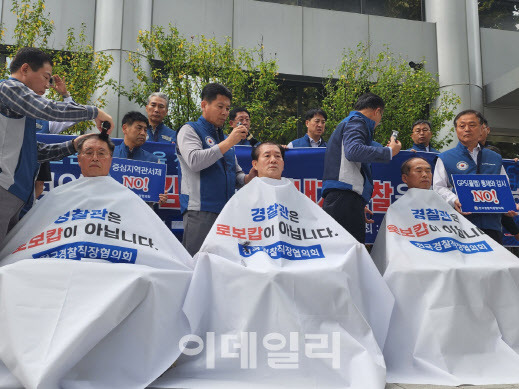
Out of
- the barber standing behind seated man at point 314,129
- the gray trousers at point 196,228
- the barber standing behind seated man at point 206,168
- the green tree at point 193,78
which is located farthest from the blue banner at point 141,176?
the green tree at point 193,78

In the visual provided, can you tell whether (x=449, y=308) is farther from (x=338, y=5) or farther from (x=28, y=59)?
(x=338, y=5)

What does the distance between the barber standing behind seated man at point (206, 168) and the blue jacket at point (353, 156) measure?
756 millimetres

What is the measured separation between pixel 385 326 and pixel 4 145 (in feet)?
7.97

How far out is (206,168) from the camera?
3.63m

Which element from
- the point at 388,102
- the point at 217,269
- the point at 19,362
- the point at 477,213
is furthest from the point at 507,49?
the point at 19,362

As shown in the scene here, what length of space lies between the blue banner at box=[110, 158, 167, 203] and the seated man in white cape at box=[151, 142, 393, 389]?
1.38 m

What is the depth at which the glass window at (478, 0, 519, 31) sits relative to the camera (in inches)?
518

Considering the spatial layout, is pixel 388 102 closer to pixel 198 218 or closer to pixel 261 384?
pixel 198 218

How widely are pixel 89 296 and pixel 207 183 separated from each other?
4.42 feet

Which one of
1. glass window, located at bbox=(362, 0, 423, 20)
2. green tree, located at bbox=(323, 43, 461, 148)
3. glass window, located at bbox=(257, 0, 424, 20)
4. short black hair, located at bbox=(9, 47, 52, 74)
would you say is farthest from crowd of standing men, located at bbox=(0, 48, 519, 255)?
glass window, located at bbox=(362, 0, 423, 20)

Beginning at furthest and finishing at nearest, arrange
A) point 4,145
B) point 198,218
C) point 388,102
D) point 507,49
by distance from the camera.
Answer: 1. point 507,49
2. point 388,102
3. point 198,218
4. point 4,145

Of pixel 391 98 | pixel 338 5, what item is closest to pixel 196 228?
pixel 391 98

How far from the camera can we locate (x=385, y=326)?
301cm

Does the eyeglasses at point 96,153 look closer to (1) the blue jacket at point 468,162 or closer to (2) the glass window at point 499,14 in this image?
(1) the blue jacket at point 468,162
